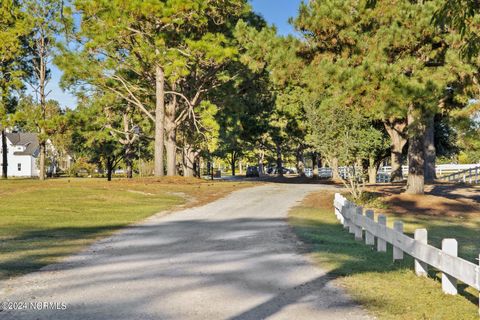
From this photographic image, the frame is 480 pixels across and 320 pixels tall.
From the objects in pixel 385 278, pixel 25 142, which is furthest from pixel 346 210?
pixel 25 142

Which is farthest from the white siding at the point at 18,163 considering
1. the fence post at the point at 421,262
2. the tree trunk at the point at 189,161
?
the fence post at the point at 421,262

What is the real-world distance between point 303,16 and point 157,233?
1263 centimetres

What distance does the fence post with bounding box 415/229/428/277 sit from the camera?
26.2ft

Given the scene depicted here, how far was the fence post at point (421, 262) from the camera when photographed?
8000 mm

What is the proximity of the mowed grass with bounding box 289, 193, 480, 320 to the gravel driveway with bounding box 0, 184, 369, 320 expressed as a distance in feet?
1.11

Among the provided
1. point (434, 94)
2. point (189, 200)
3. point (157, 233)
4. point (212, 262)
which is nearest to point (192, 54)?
point (189, 200)

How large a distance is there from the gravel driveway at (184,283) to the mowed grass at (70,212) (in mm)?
777

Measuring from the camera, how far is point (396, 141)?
1524 inches

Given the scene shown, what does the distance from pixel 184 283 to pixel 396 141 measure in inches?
1336

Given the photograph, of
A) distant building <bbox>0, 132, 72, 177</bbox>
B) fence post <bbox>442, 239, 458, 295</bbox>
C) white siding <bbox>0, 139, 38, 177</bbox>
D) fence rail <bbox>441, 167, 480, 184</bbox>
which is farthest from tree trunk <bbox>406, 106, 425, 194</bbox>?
white siding <bbox>0, 139, 38, 177</bbox>

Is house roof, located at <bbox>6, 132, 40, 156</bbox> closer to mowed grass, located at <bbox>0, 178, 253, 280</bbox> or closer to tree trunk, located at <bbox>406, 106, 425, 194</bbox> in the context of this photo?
mowed grass, located at <bbox>0, 178, 253, 280</bbox>

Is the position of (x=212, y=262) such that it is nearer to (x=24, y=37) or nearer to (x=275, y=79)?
(x=275, y=79)

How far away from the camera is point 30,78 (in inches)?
1965

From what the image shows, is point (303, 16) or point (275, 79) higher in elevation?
point (303, 16)
